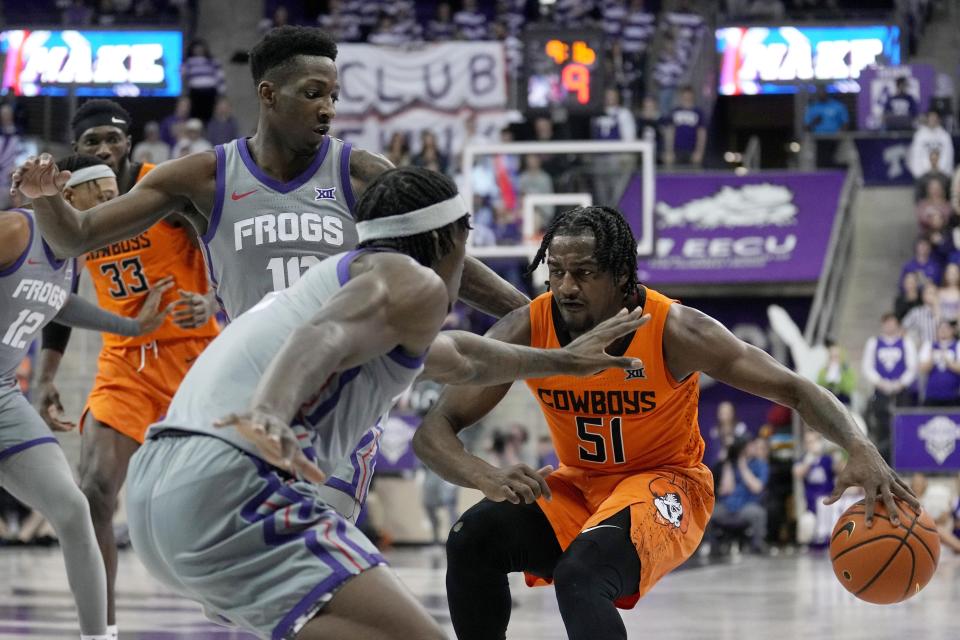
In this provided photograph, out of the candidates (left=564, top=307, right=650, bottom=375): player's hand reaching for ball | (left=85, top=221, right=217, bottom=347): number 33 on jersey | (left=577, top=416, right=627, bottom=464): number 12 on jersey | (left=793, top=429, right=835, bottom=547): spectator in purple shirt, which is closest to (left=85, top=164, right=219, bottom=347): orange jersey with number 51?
(left=85, top=221, right=217, bottom=347): number 33 on jersey

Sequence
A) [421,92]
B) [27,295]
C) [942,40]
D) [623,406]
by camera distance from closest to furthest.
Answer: [623,406] → [27,295] → [421,92] → [942,40]

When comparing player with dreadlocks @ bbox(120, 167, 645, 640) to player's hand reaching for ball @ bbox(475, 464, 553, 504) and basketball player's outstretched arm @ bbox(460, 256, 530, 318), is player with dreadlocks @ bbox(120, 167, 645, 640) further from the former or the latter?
basketball player's outstretched arm @ bbox(460, 256, 530, 318)

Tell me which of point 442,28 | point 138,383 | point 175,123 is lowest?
point 175,123

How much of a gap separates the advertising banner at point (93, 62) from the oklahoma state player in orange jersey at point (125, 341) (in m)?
16.3

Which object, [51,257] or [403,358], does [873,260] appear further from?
[403,358]

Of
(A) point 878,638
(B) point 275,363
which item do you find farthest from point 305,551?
(A) point 878,638

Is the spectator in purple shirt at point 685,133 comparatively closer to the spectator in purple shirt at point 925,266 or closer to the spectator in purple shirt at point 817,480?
Result: the spectator in purple shirt at point 925,266

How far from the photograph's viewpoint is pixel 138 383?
22.8ft

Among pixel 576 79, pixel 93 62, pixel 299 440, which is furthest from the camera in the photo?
pixel 93 62

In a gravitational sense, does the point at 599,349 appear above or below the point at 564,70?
above

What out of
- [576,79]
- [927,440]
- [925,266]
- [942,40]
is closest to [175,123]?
[576,79]

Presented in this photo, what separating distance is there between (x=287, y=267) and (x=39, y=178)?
90 cm

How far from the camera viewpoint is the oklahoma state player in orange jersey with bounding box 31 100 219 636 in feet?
22.0

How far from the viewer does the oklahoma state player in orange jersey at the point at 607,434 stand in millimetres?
4797
